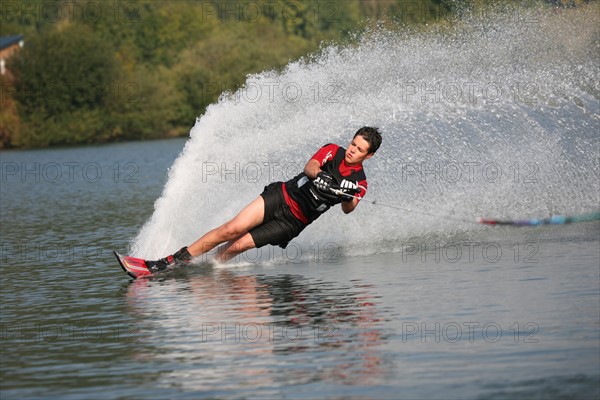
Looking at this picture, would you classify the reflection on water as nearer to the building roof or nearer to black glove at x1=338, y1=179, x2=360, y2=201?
black glove at x1=338, y1=179, x2=360, y2=201

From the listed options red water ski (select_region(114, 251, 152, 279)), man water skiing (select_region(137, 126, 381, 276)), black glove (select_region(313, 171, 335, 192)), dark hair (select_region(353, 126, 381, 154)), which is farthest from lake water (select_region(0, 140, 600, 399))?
dark hair (select_region(353, 126, 381, 154))

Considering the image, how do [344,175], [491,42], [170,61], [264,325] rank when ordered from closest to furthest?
[264,325]
[344,175]
[491,42]
[170,61]

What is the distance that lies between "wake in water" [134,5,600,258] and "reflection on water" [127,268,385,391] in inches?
91.0

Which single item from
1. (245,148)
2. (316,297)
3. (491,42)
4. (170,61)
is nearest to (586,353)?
(316,297)

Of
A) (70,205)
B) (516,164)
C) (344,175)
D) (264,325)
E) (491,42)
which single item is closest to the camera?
(264,325)

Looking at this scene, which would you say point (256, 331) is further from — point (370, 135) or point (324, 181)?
point (370, 135)

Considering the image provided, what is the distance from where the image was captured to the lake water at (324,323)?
7289 mm

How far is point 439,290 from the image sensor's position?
33.9 ft

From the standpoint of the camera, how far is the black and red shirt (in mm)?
11680

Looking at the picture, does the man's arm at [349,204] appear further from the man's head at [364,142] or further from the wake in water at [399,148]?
the wake in water at [399,148]

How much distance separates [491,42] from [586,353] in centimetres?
1556

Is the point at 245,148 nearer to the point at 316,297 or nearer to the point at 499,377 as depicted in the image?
the point at 316,297

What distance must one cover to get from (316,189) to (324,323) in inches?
111

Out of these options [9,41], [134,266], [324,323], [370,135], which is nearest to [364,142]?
[370,135]
